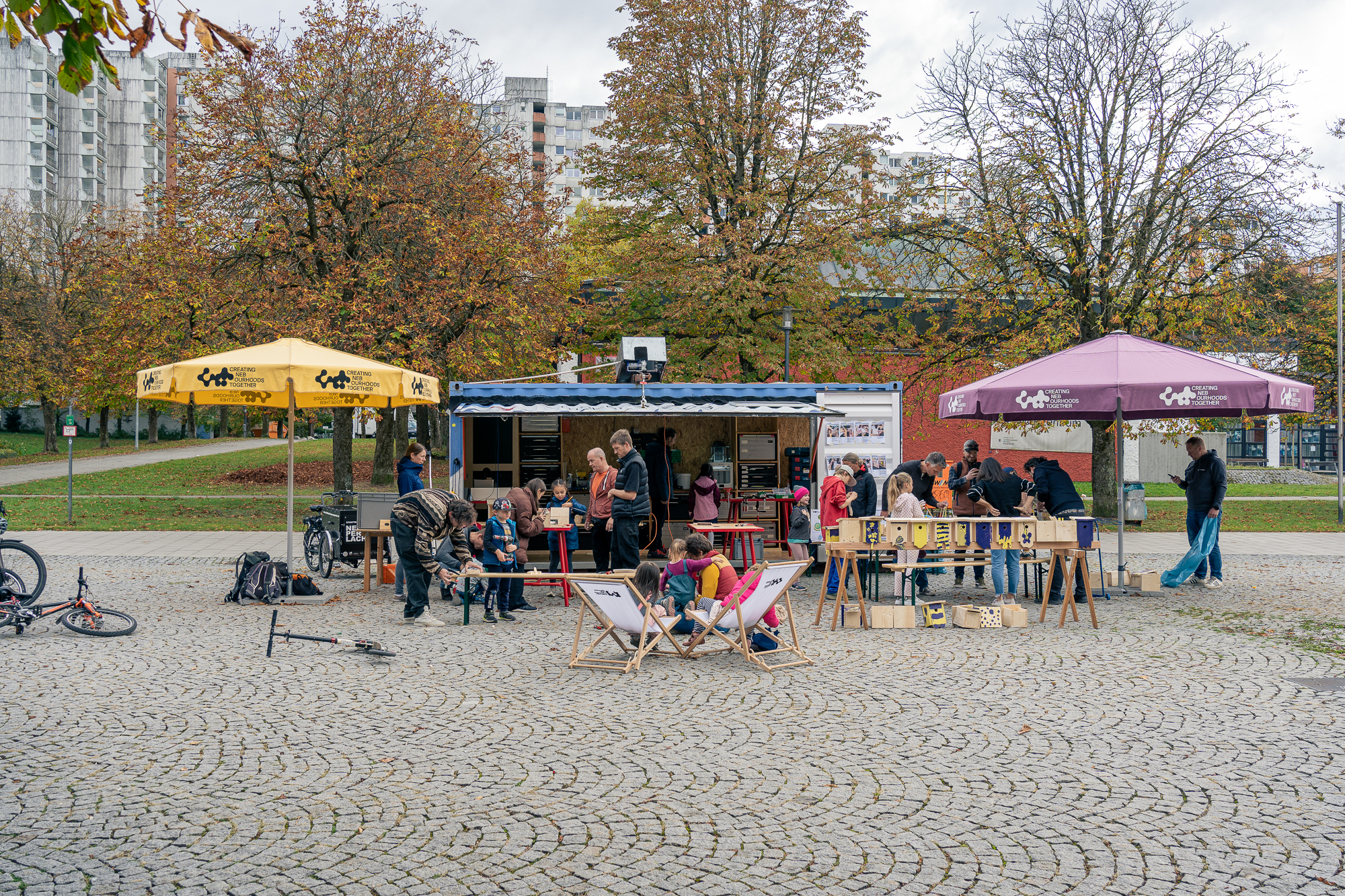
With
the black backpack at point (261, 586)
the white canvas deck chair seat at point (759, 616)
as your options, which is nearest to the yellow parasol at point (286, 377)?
the black backpack at point (261, 586)

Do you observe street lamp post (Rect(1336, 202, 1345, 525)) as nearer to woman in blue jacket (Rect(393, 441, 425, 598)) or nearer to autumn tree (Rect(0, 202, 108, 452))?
woman in blue jacket (Rect(393, 441, 425, 598))

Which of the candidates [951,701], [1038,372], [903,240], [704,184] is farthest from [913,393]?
[951,701]

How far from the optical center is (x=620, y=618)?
24.3ft

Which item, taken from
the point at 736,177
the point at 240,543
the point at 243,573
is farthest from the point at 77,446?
the point at 243,573

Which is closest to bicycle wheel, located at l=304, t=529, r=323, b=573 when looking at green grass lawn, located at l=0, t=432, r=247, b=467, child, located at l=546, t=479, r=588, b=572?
child, located at l=546, t=479, r=588, b=572

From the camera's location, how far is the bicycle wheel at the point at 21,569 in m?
9.12

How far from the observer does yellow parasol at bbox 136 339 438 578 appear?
9758 mm

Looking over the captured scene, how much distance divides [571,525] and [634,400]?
252 cm

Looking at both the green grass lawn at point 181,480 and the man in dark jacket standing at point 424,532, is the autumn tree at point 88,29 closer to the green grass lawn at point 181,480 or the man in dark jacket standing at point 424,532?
the man in dark jacket standing at point 424,532

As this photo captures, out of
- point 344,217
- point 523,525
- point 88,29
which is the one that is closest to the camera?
point 88,29

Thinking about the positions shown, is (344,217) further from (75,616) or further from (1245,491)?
(1245,491)

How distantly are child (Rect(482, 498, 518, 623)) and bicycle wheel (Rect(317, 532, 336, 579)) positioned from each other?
3.63 m

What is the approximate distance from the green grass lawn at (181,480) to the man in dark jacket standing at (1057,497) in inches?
734

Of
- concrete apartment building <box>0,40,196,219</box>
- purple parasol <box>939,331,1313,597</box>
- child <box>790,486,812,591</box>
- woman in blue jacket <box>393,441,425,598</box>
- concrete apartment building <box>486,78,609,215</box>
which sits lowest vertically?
child <box>790,486,812,591</box>
